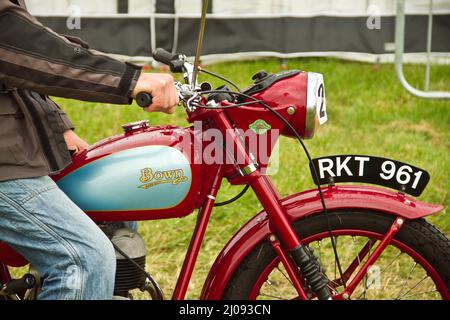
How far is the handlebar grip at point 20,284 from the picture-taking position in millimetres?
2363

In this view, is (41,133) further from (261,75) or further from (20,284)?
(261,75)

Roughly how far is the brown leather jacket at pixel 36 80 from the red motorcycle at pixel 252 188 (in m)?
0.22

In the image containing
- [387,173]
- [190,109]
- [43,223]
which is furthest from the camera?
[387,173]

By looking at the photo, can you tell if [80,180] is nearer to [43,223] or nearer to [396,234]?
[43,223]

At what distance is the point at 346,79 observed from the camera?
7273 mm

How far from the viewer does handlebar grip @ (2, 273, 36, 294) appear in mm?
2363

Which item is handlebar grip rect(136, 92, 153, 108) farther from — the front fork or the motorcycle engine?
the motorcycle engine

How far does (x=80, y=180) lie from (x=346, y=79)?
5.26 m

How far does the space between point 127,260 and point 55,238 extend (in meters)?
0.37

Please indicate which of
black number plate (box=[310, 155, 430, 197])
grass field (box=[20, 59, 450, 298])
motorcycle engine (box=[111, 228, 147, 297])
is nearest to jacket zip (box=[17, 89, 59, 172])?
motorcycle engine (box=[111, 228, 147, 297])

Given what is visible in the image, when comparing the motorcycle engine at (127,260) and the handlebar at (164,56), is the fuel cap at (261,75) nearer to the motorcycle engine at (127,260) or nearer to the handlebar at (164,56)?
the handlebar at (164,56)

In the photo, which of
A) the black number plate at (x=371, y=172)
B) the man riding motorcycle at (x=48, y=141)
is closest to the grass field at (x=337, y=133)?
the black number plate at (x=371, y=172)

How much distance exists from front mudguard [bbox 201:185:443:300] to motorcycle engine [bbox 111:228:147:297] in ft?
0.78

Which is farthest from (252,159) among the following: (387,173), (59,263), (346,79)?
(346,79)
